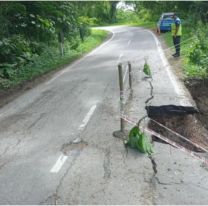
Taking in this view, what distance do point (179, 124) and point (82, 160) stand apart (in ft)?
9.46

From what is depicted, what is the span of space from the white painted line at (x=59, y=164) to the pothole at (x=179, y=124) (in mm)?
1830

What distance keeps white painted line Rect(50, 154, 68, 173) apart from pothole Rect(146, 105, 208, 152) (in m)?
1.83

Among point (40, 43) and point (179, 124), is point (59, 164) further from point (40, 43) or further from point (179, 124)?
point (40, 43)

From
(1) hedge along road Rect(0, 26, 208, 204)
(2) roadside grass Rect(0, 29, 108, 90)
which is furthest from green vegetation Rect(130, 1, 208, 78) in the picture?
(2) roadside grass Rect(0, 29, 108, 90)

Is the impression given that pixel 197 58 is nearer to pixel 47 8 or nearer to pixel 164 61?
pixel 164 61

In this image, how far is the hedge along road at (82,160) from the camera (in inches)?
227

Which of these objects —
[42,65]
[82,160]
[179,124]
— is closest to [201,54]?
[42,65]

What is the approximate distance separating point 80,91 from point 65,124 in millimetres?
3555

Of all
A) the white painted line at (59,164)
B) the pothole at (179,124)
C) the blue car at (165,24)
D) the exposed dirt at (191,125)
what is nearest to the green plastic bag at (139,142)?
the pothole at (179,124)

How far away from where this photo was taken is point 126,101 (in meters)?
10.7

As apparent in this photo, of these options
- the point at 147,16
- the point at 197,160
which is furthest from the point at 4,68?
the point at 147,16

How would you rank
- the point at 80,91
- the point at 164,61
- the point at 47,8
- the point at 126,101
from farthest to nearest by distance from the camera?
1. the point at 47,8
2. the point at 164,61
3. the point at 80,91
4. the point at 126,101

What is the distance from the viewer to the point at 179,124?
356 inches

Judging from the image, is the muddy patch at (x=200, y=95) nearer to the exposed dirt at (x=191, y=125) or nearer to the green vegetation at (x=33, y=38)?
the exposed dirt at (x=191, y=125)
